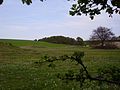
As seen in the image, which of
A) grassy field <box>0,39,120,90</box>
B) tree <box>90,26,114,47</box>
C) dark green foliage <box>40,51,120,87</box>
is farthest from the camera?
tree <box>90,26,114,47</box>

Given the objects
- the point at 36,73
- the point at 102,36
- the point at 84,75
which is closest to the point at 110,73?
the point at 84,75

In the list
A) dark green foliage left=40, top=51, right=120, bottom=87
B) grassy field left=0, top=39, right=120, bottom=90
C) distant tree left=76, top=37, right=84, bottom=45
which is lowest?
grassy field left=0, top=39, right=120, bottom=90

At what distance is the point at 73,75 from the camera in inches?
145

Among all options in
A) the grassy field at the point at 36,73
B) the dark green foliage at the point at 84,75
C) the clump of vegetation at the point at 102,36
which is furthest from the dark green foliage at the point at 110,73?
the clump of vegetation at the point at 102,36

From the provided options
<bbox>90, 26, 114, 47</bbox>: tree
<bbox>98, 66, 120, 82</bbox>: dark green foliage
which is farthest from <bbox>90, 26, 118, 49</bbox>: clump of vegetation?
<bbox>98, 66, 120, 82</bbox>: dark green foliage

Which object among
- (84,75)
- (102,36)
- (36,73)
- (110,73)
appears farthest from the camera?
(102,36)

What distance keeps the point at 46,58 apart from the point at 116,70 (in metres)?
0.77

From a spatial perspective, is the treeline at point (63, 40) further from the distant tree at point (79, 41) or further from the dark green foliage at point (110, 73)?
the dark green foliage at point (110, 73)

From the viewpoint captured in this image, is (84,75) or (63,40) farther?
(63,40)

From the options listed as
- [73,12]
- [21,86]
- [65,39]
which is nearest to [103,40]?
[65,39]

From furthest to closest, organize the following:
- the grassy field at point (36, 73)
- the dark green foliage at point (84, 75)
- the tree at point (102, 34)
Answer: the tree at point (102, 34) → the grassy field at point (36, 73) → the dark green foliage at point (84, 75)

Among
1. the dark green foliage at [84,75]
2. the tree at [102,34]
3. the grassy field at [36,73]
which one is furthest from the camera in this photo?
the tree at [102,34]

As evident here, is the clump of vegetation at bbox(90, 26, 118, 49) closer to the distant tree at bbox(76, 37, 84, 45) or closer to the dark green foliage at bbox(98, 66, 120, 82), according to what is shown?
the distant tree at bbox(76, 37, 84, 45)

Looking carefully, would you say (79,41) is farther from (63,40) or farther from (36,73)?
(36,73)
